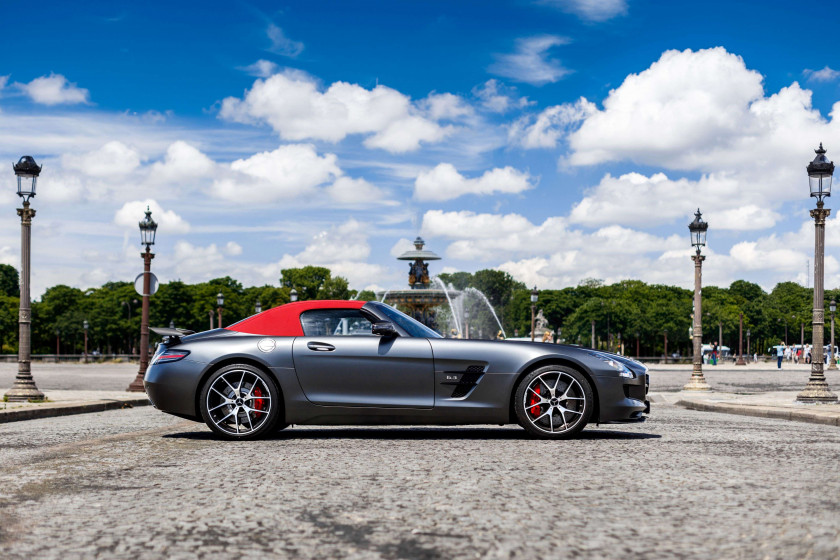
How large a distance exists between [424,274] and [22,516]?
152 feet

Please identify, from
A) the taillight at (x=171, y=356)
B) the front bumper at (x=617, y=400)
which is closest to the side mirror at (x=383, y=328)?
the taillight at (x=171, y=356)

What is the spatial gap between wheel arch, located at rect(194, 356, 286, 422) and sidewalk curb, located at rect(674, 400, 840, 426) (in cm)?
765

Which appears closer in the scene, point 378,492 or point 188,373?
point 378,492

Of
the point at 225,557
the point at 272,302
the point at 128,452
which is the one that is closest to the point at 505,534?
the point at 225,557

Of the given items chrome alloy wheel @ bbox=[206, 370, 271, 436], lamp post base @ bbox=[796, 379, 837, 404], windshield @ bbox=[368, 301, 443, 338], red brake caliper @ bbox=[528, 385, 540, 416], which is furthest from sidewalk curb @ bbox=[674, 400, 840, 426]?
chrome alloy wheel @ bbox=[206, 370, 271, 436]

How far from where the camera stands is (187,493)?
571cm

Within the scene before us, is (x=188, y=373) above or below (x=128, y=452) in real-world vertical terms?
above

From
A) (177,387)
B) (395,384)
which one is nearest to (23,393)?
(177,387)

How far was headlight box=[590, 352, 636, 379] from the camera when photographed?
905 cm

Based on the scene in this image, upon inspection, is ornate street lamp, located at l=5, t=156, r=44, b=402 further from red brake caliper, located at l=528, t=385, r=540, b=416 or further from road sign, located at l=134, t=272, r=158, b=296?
red brake caliper, located at l=528, t=385, r=540, b=416

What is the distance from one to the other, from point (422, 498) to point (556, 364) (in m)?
3.80

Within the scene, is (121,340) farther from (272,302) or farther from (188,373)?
(188,373)

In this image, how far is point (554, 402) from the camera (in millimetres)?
8922

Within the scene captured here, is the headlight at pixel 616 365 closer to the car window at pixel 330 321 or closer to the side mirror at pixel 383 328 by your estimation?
the side mirror at pixel 383 328
